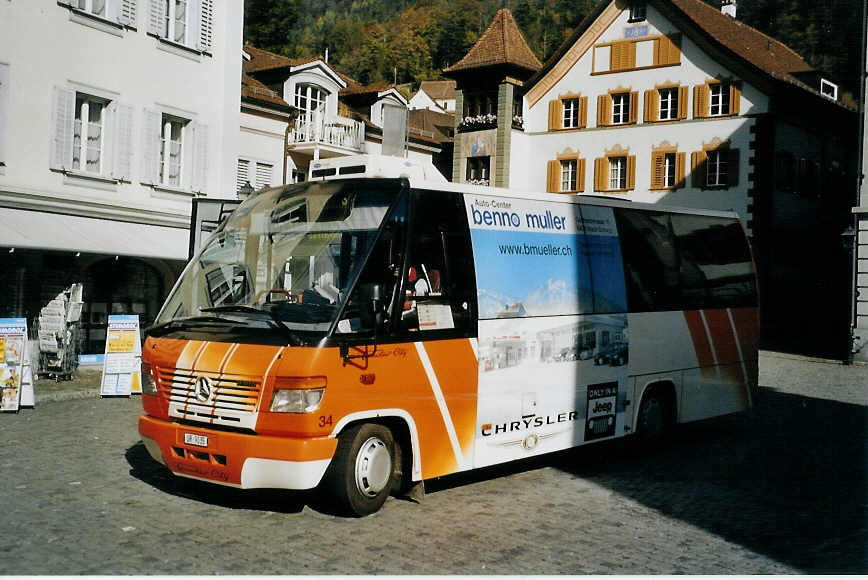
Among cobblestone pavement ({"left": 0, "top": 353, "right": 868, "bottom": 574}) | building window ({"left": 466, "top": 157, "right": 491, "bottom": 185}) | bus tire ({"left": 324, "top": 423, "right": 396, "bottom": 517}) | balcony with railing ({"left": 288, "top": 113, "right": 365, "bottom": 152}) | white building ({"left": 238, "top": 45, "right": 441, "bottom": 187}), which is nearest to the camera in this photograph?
cobblestone pavement ({"left": 0, "top": 353, "right": 868, "bottom": 574})

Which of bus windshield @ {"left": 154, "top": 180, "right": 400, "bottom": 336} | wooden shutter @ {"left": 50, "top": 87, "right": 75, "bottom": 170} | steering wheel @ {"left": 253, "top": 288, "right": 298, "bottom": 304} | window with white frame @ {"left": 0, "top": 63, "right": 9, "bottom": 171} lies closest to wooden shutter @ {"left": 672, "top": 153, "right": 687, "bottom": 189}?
wooden shutter @ {"left": 50, "top": 87, "right": 75, "bottom": 170}

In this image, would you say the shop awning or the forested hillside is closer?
the shop awning

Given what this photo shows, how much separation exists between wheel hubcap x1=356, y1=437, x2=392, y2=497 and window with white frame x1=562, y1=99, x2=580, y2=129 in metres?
35.1

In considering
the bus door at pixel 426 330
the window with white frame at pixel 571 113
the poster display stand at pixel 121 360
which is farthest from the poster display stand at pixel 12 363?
the window with white frame at pixel 571 113

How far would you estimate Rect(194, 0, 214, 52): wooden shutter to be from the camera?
72.6 feet

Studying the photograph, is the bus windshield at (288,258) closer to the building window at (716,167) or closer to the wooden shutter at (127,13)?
the wooden shutter at (127,13)

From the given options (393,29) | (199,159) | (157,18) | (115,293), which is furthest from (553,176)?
(393,29)

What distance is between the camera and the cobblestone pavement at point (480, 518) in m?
6.75

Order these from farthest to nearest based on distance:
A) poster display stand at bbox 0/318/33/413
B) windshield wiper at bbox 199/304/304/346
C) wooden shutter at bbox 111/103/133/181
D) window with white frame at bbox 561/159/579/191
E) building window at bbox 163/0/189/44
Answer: window with white frame at bbox 561/159/579/191 → building window at bbox 163/0/189/44 → wooden shutter at bbox 111/103/133/181 → poster display stand at bbox 0/318/33/413 → windshield wiper at bbox 199/304/304/346

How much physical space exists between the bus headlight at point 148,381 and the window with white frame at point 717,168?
1265 inches

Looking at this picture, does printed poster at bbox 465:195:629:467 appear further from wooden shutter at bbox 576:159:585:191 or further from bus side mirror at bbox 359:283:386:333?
wooden shutter at bbox 576:159:585:191

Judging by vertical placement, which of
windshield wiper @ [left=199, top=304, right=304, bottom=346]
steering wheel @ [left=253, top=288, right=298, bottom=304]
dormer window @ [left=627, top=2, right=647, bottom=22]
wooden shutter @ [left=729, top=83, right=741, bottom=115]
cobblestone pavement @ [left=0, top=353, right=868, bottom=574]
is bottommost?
cobblestone pavement @ [left=0, top=353, right=868, bottom=574]

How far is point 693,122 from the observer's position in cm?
3800

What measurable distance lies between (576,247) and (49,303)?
1247cm
